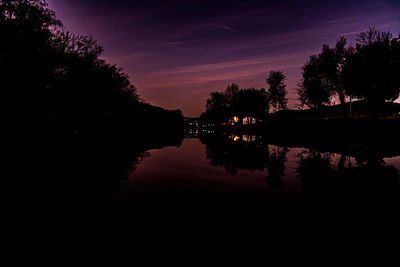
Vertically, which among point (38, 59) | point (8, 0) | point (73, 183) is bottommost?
point (73, 183)

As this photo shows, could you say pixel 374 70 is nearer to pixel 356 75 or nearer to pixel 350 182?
pixel 356 75

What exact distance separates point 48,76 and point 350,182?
34.1 meters

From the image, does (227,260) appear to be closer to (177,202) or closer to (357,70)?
(177,202)

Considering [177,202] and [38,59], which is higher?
[38,59]

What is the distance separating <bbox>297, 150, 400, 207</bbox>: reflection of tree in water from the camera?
13.9ft

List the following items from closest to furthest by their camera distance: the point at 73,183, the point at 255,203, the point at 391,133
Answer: the point at 255,203 < the point at 73,183 < the point at 391,133

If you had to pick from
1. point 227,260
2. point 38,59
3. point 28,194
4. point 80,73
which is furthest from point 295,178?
point 80,73

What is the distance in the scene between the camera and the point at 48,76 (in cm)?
2859

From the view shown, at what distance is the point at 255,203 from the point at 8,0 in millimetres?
35186

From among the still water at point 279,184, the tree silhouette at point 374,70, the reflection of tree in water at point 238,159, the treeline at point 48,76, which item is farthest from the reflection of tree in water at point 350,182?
the tree silhouette at point 374,70

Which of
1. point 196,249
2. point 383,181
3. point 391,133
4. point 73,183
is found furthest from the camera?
point 391,133

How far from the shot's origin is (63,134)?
2445cm

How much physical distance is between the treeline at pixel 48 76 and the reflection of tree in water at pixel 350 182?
→ 81.1 feet

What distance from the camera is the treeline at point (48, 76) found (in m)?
22.1
